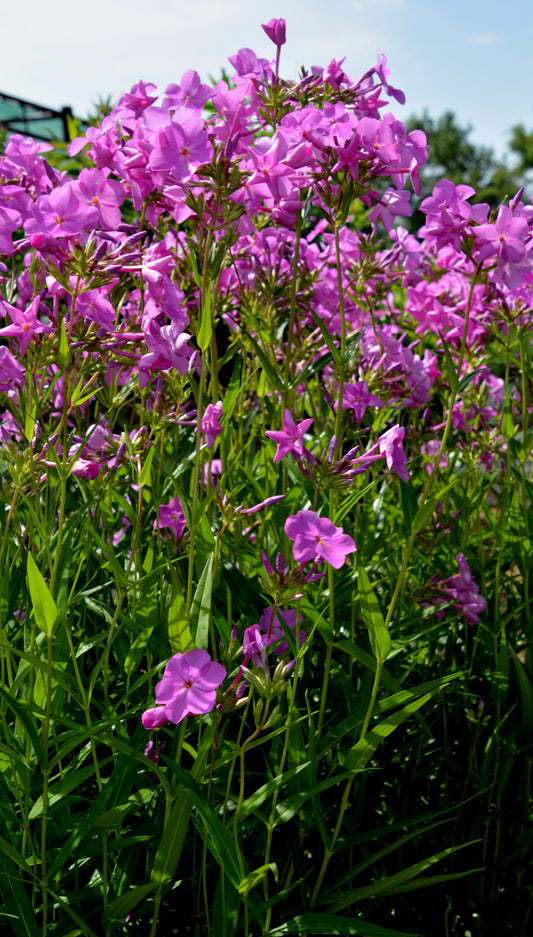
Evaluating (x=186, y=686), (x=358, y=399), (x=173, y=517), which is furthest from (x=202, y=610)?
(x=358, y=399)

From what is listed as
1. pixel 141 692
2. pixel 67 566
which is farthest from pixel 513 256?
pixel 141 692

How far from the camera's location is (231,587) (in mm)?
1795

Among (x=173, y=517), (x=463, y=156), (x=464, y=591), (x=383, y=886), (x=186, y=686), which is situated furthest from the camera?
(x=463, y=156)

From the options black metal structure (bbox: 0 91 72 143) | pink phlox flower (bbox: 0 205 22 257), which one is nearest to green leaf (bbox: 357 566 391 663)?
pink phlox flower (bbox: 0 205 22 257)

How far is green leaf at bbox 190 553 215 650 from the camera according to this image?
1328mm

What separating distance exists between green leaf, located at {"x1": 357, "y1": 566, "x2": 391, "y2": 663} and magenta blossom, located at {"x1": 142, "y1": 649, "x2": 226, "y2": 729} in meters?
0.36

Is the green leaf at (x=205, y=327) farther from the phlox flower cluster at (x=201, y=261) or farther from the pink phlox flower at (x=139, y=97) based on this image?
the pink phlox flower at (x=139, y=97)

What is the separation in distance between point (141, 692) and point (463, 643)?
112 cm

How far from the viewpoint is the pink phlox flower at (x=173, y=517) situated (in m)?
1.76

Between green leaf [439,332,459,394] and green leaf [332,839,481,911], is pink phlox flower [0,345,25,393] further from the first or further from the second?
green leaf [332,839,481,911]

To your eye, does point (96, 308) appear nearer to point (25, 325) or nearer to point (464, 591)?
point (25, 325)

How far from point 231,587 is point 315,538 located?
1.86ft

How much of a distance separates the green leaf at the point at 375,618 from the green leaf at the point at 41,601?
544 mm

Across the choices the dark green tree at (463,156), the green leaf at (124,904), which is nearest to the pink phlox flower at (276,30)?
the green leaf at (124,904)
